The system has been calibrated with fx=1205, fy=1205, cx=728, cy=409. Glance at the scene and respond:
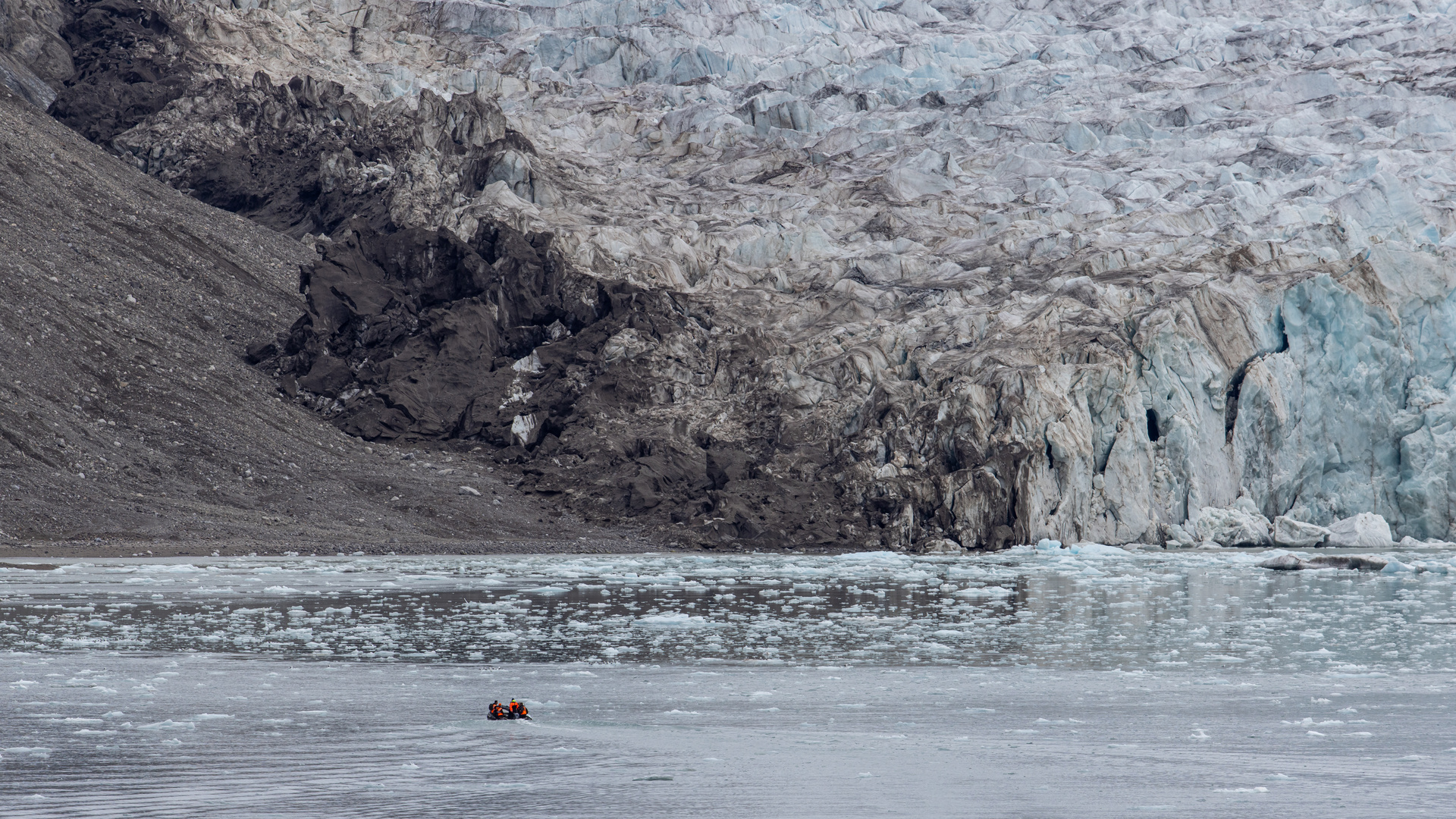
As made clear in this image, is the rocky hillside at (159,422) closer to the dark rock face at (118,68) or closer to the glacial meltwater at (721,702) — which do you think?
the dark rock face at (118,68)

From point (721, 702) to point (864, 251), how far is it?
152 ft

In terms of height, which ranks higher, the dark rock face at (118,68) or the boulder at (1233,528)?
the dark rock face at (118,68)

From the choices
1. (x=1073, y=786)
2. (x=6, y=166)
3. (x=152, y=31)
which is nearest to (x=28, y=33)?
(x=152, y=31)

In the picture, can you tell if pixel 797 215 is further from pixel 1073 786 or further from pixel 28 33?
pixel 1073 786

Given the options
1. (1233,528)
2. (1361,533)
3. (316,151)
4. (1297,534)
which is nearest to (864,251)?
(1233,528)

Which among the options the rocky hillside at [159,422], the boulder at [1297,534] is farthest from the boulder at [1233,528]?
the rocky hillside at [159,422]

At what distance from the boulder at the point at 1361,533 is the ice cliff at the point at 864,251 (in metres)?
1.91

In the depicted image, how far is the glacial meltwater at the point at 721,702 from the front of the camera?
7.76m

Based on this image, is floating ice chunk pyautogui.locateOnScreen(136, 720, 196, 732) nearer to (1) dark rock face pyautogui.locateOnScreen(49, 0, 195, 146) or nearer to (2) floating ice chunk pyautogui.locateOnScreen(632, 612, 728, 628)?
(2) floating ice chunk pyautogui.locateOnScreen(632, 612, 728, 628)

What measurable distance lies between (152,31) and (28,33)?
22.6 ft

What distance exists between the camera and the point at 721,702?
11727 millimetres

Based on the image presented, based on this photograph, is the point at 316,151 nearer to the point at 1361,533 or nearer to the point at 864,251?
the point at 864,251

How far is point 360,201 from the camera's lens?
64.0 meters

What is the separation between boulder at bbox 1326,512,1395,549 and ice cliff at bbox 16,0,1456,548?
191cm
